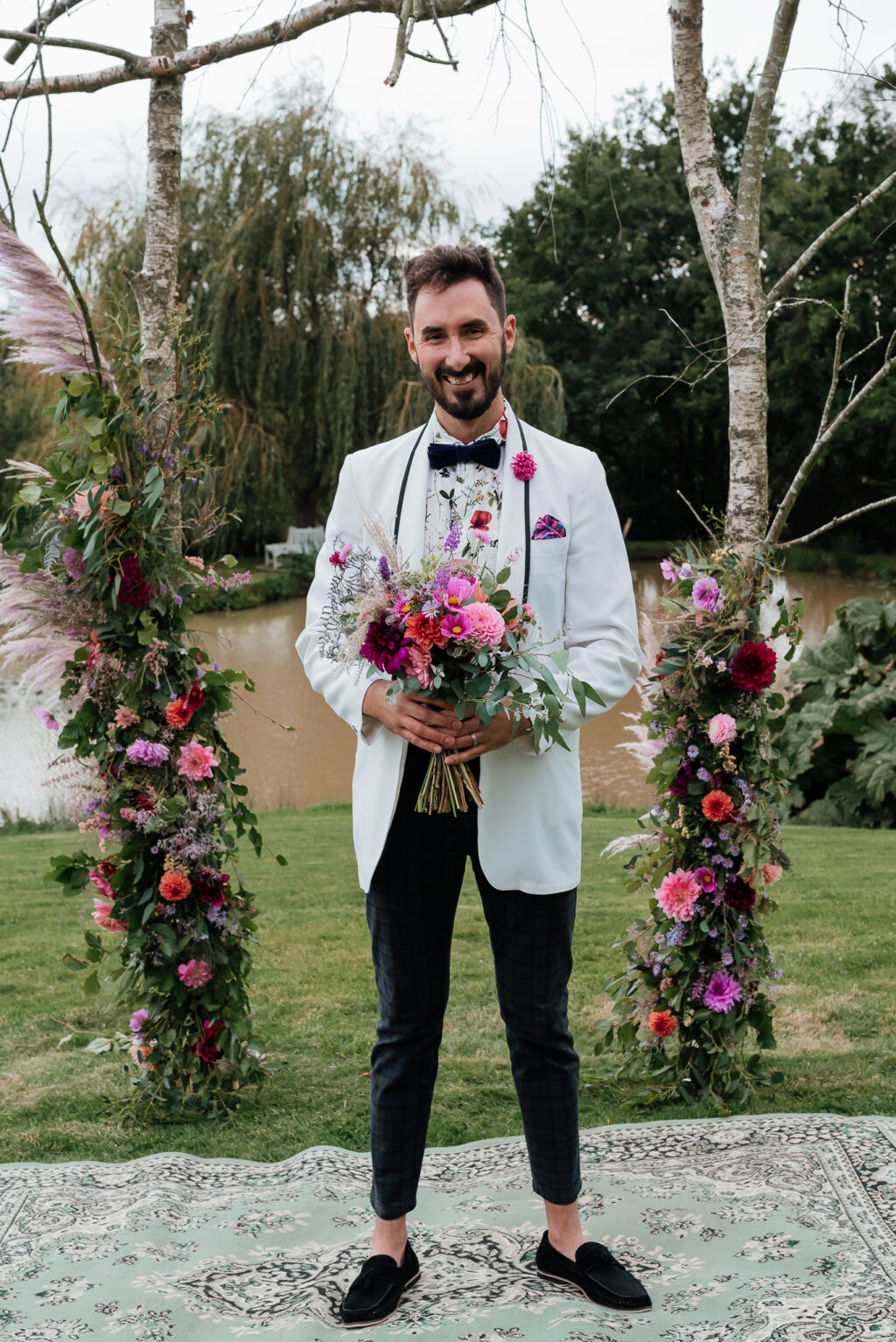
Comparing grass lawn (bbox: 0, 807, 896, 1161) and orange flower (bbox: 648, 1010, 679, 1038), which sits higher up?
Answer: orange flower (bbox: 648, 1010, 679, 1038)

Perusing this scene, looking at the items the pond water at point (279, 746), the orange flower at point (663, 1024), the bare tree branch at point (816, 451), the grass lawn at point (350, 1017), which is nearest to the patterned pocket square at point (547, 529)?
the bare tree branch at point (816, 451)

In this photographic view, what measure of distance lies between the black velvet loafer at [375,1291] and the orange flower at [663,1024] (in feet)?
3.45

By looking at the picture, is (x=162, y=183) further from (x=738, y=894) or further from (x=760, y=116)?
(x=738, y=894)

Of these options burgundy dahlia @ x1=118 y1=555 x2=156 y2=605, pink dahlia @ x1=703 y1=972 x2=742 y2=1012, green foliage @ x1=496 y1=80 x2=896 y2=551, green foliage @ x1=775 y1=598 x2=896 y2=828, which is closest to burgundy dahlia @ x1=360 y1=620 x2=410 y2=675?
burgundy dahlia @ x1=118 y1=555 x2=156 y2=605

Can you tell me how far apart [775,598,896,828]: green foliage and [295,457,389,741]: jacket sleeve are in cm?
657

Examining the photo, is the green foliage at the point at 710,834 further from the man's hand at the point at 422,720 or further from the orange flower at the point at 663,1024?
the man's hand at the point at 422,720

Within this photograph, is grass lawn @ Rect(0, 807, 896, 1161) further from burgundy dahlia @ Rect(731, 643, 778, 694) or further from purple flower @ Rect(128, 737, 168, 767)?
burgundy dahlia @ Rect(731, 643, 778, 694)

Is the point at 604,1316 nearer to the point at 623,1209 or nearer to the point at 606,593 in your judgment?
the point at 623,1209

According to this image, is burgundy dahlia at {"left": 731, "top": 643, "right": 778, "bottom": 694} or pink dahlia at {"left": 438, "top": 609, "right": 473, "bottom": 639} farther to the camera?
burgundy dahlia at {"left": 731, "top": 643, "right": 778, "bottom": 694}

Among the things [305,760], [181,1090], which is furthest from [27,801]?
[181,1090]

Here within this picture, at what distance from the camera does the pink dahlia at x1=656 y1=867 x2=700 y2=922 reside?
3074 millimetres

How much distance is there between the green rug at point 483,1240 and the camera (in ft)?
7.09

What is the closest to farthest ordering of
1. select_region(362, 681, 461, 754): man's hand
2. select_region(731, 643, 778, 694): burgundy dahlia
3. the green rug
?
select_region(362, 681, 461, 754): man's hand < the green rug < select_region(731, 643, 778, 694): burgundy dahlia

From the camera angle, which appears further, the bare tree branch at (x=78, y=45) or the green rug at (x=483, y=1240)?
the bare tree branch at (x=78, y=45)
